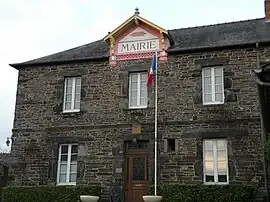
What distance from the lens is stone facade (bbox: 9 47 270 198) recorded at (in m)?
14.4

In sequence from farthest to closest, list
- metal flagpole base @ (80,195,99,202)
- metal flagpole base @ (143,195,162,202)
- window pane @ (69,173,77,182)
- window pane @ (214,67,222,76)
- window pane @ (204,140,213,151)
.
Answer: window pane @ (69,173,77,182)
window pane @ (214,67,222,76)
window pane @ (204,140,213,151)
metal flagpole base @ (80,195,99,202)
metal flagpole base @ (143,195,162,202)

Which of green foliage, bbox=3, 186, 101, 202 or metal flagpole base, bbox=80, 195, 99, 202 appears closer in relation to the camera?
metal flagpole base, bbox=80, 195, 99, 202

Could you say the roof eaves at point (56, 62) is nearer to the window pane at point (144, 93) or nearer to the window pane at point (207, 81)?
the window pane at point (144, 93)

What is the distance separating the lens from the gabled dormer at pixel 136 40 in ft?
52.7

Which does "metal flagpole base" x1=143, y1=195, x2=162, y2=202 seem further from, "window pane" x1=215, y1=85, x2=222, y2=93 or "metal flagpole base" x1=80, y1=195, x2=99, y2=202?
"window pane" x1=215, y1=85, x2=222, y2=93

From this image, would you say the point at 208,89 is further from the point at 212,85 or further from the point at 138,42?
the point at 138,42

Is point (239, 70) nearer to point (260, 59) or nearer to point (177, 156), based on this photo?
point (260, 59)

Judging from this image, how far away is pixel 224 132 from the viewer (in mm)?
14445

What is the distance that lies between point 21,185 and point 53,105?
3.15m

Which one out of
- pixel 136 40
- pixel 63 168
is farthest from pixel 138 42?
pixel 63 168

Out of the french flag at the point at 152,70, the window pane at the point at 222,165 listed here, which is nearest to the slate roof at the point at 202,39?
the french flag at the point at 152,70

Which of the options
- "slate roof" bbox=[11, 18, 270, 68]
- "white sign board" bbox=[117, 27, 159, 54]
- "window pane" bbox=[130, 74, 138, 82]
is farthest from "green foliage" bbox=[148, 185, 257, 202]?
"white sign board" bbox=[117, 27, 159, 54]

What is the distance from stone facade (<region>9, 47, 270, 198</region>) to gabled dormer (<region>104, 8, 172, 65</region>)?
331 millimetres

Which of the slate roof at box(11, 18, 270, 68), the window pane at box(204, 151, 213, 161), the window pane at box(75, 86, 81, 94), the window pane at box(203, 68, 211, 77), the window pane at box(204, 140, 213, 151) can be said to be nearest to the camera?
the window pane at box(204, 151, 213, 161)
